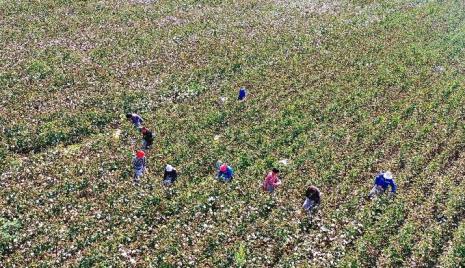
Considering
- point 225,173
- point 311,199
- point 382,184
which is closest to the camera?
point 311,199

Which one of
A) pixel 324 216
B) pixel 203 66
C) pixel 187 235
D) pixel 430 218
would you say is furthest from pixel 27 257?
pixel 203 66

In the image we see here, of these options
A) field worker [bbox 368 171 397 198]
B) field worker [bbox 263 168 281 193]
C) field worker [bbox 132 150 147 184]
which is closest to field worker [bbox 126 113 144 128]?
field worker [bbox 132 150 147 184]

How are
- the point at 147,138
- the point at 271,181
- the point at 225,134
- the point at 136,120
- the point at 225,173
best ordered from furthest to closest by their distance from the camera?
1. the point at 136,120
2. the point at 225,134
3. the point at 147,138
4. the point at 225,173
5. the point at 271,181

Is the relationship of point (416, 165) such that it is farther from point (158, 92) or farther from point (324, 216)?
point (158, 92)

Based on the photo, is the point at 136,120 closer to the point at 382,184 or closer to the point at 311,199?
the point at 311,199

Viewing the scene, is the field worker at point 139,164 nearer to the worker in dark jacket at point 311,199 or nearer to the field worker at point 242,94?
the worker in dark jacket at point 311,199

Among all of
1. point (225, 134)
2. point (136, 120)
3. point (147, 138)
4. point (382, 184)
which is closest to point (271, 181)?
point (382, 184)

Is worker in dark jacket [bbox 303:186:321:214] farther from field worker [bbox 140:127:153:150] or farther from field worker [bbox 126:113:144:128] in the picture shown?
field worker [bbox 126:113:144:128]
